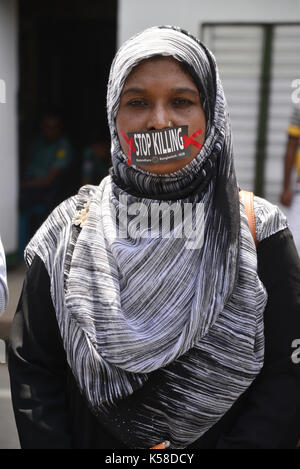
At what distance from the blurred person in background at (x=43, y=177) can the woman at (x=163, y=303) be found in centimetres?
481

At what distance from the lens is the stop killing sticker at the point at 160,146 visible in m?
1.48

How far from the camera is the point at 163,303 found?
1.49 m

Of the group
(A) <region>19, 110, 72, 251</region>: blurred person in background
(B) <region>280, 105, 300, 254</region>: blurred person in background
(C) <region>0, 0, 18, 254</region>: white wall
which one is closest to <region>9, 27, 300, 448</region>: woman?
(B) <region>280, 105, 300, 254</region>: blurred person in background

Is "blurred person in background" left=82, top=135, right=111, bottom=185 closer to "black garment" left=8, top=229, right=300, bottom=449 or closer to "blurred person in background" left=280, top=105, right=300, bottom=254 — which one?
"blurred person in background" left=280, top=105, right=300, bottom=254

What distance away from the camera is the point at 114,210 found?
1587mm

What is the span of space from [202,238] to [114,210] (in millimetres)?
237

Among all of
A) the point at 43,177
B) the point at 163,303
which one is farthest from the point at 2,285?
the point at 43,177

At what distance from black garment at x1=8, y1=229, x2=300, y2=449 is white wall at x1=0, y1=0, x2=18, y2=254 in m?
4.22

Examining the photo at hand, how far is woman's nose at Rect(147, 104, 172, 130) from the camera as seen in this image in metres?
1.49

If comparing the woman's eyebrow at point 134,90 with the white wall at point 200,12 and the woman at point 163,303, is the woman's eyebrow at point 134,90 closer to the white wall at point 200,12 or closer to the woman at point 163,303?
the woman at point 163,303

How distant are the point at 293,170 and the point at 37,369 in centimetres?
351

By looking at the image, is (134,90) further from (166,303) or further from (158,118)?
(166,303)
